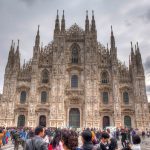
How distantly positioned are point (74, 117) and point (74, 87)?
4.92 m

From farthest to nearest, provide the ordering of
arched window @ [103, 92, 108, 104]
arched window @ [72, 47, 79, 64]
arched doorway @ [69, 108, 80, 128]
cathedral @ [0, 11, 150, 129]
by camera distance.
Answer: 1. arched window @ [72, 47, 79, 64]
2. arched window @ [103, 92, 108, 104]
3. arched doorway @ [69, 108, 80, 128]
4. cathedral @ [0, 11, 150, 129]

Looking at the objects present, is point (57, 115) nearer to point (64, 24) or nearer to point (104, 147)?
point (64, 24)

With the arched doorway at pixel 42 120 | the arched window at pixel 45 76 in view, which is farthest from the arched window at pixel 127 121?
the arched window at pixel 45 76

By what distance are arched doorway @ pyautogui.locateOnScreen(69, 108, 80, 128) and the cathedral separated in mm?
160

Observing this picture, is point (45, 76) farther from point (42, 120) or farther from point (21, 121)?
point (21, 121)

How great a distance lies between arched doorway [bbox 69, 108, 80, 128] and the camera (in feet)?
125

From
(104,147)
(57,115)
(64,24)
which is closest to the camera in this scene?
(104,147)

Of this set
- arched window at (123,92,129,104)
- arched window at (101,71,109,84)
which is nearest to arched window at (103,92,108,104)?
arched window at (101,71,109,84)

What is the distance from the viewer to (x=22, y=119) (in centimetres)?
3794

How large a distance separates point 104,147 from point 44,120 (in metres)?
32.7

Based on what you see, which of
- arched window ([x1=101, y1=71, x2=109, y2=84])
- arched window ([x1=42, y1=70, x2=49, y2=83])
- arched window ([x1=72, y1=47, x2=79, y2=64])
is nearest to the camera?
arched window ([x1=42, y1=70, x2=49, y2=83])

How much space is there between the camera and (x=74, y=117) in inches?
1516

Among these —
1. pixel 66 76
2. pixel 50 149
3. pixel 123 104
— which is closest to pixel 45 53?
pixel 66 76

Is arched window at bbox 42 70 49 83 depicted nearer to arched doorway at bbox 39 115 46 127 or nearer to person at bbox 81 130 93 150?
arched doorway at bbox 39 115 46 127
